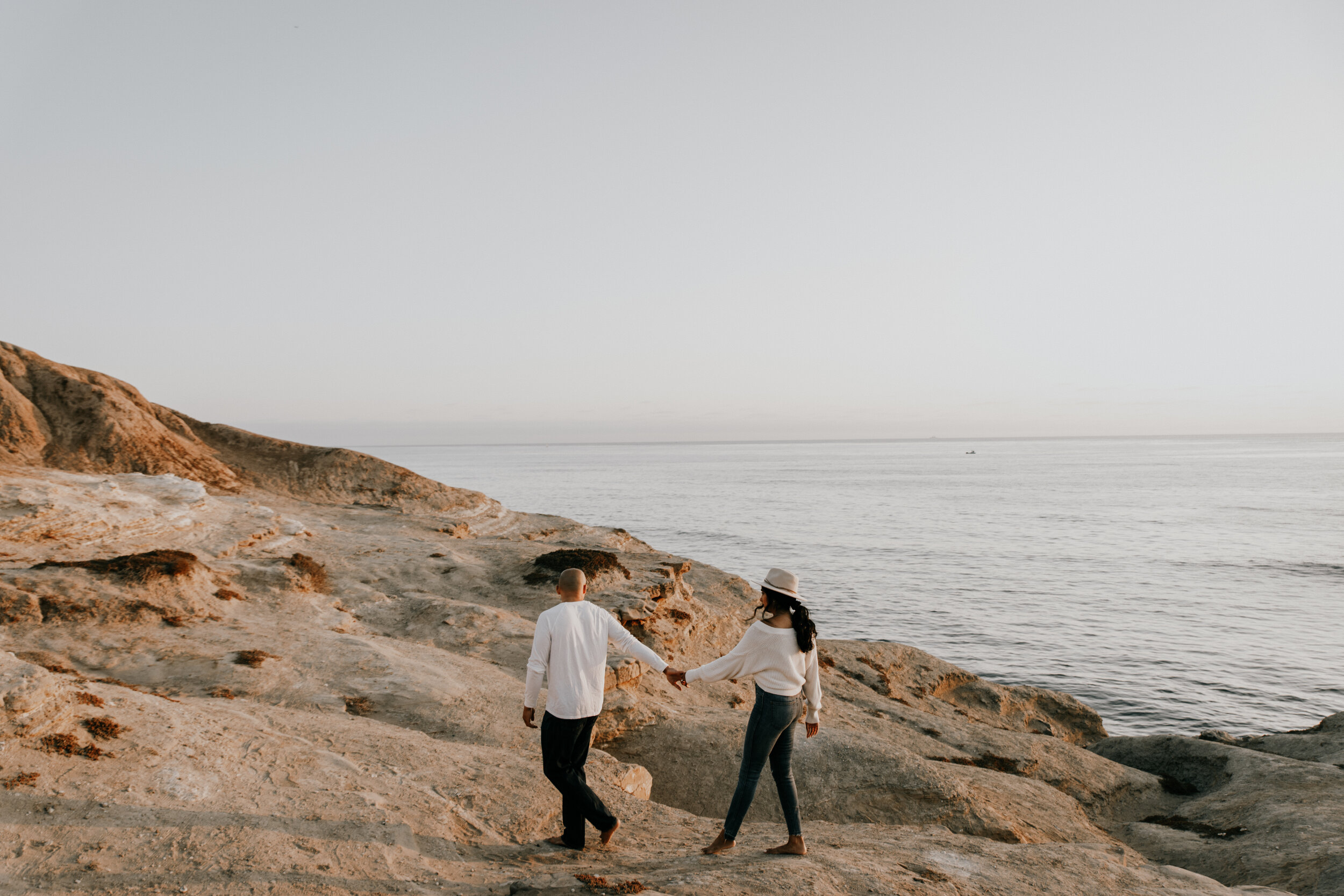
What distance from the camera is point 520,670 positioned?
1379 cm

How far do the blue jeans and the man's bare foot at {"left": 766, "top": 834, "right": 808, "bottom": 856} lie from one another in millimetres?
46

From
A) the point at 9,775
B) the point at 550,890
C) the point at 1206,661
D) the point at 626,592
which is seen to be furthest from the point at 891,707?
the point at 1206,661

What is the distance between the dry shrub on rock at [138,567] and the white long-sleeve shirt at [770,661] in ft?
37.6

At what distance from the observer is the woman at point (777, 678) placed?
22.2 ft

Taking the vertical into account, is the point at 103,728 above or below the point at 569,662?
below

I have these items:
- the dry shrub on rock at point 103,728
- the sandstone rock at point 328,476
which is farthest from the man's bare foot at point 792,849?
the sandstone rock at point 328,476

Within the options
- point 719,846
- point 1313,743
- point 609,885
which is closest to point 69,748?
point 609,885

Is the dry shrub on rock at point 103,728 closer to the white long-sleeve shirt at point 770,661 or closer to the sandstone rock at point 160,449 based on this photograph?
the white long-sleeve shirt at point 770,661

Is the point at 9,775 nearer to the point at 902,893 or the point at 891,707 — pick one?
the point at 902,893

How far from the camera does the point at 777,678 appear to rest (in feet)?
22.3

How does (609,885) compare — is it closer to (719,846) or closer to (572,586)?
(719,846)

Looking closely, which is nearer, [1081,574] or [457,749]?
[457,749]

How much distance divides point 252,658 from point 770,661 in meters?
8.91

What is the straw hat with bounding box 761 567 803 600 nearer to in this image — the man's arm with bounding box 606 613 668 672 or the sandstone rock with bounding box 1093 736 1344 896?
the man's arm with bounding box 606 613 668 672
